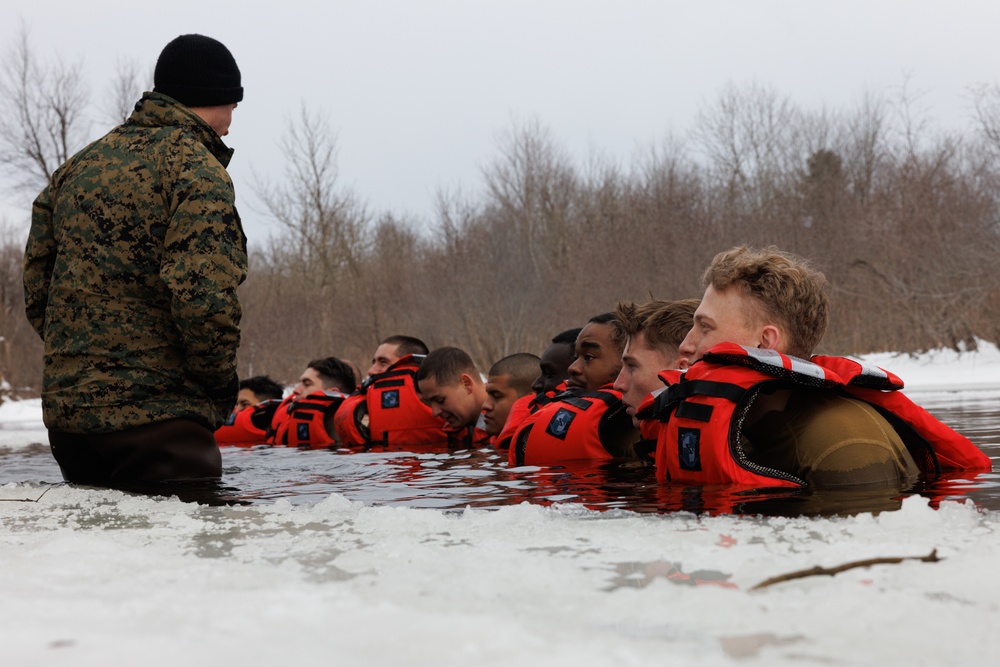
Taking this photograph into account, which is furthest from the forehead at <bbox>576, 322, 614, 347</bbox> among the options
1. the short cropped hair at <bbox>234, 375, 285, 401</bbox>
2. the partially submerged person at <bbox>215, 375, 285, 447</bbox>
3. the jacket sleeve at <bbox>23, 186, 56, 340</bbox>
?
the short cropped hair at <bbox>234, 375, 285, 401</bbox>

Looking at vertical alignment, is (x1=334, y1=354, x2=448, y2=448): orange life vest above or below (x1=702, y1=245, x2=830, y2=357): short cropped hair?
below

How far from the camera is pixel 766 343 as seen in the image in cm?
360

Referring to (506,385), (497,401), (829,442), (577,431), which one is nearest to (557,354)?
(506,385)

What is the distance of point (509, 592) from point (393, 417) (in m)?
6.07

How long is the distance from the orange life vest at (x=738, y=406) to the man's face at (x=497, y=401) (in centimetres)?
302

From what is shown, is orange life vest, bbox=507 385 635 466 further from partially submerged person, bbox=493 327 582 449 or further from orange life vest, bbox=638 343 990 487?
orange life vest, bbox=638 343 990 487

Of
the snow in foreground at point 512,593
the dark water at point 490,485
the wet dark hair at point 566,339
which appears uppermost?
the wet dark hair at point 566,339

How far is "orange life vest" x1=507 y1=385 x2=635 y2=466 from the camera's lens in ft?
16.1

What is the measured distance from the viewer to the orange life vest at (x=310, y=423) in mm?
8531

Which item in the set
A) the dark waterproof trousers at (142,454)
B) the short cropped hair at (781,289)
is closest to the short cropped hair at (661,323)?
the short cropped hair at (781,289)

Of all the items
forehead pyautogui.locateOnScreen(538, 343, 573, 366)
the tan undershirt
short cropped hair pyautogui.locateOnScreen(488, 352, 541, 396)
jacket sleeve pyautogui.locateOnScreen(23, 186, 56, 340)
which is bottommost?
the tan undershirt

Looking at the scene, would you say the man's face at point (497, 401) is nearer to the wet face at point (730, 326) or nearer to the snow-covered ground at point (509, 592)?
the wet face at point (730, 326)

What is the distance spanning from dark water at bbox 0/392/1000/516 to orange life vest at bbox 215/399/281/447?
2604 mm

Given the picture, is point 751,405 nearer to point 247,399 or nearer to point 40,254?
point 40,254
